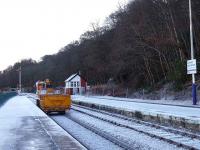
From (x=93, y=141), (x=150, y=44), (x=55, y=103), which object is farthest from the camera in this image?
(x=150, y=44)

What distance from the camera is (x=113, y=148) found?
13586 mm

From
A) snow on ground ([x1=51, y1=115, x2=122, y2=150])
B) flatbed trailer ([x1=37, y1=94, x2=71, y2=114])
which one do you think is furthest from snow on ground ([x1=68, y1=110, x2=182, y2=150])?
flatbed trailer ([x1=37, y1=94, x2=71, y2=114])

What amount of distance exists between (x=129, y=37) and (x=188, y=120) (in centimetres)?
4483

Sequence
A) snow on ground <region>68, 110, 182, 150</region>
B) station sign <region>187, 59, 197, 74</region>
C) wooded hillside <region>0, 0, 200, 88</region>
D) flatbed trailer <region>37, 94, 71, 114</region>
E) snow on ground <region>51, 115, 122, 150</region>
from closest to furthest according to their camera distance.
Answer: snow on ground <region>68, 110, 182, 150</region>
snow on ground <region>51, 115, 122, 150</region>
flatbed trailer <region>37, 94, 71, 114</region>
station sign <region>187, 59, 197, 74</region>
wooded hillside <region>0, 0, 200, 88</region>

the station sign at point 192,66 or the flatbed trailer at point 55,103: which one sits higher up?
the station sign at point 192,66

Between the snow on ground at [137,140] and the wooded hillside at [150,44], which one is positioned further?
the wooded hillside at [150,44]

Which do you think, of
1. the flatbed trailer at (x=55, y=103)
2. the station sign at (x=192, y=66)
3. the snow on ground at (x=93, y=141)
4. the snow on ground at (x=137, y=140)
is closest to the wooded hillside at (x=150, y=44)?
the station sign at (x=192, y=66)

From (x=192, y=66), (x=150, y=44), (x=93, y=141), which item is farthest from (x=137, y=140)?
(x=150, y=44)

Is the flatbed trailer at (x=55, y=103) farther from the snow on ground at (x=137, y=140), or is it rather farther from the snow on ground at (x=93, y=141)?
the snow on ground at (x=137, y=140)

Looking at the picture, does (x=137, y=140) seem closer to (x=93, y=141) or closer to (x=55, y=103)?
(x=93, y=141)

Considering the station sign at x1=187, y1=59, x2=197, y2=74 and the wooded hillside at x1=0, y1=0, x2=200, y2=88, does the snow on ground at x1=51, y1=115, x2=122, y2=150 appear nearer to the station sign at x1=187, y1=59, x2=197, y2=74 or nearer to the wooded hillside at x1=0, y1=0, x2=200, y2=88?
the station sign at x1=187, y1=59, x2=197, y2=74

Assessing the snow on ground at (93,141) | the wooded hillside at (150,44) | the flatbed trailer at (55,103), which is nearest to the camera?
the snow on ground at (93,141)

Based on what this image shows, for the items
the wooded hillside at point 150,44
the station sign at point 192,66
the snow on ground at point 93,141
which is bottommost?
the snow on ground at point 93,141

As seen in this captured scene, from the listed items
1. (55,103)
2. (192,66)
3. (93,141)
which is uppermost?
(192,66)
